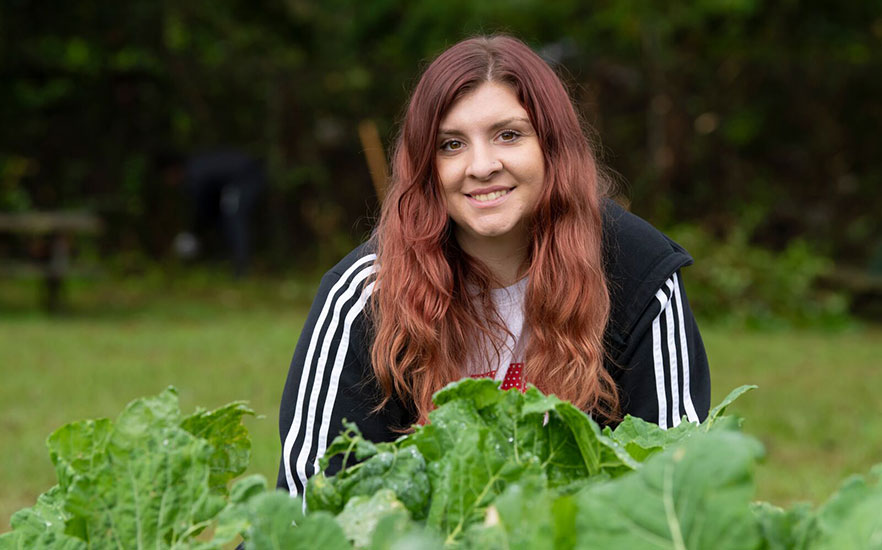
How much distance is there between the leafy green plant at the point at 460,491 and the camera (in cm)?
78

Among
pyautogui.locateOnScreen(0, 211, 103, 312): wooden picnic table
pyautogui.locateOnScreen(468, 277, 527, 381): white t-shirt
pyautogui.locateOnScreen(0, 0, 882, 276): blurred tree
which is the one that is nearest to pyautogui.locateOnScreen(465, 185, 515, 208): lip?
pyautogui.locateOnScreen(468, 277, 527, 381): white t-shirt

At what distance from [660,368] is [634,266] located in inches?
9.1

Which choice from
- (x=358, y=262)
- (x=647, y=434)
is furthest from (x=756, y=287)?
(x=647, y=434)

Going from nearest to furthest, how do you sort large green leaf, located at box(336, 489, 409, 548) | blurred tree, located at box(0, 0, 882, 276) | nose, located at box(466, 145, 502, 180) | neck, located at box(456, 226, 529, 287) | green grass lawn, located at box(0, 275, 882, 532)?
1. large green leaf, located at box(336, 489, 409, 548)
2. nose, located at box(466, 145, 502, 180)
3. neck, located at box(456, 226, 529, 287)
4. green grass lawn, located at box(0, 275, 882, 532)
5. blurred tree, located at box(0, 0, 882, 276)

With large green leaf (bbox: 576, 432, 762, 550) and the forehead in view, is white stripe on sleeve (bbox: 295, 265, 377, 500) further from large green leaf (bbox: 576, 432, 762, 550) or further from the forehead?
large green leaf (bbox: 576, 432, 762, 550)

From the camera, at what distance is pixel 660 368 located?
216cm

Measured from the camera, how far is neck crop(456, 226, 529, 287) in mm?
2348

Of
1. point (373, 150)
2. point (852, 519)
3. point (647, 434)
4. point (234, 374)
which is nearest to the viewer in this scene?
point (852, 519)

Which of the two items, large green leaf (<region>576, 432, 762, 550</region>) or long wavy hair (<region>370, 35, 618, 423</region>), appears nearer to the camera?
large green leaf (<region>576, 432, 762, 550</region>)

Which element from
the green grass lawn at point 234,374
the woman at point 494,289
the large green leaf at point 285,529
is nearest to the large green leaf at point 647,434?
the large green leaf at point 285,529

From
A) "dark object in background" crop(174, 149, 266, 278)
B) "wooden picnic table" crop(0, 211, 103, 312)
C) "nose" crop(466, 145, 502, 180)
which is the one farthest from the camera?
"dark object in background" crop(174, 149, 266, 278)

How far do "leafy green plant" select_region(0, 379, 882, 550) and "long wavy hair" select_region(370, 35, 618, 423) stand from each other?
36.9 inches

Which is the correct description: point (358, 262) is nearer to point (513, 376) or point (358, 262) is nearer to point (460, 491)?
point (513, 376)

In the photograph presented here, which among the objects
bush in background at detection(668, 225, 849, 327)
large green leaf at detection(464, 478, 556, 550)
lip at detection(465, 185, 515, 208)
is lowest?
bush in background at detection(668, 225, 849, 327)
